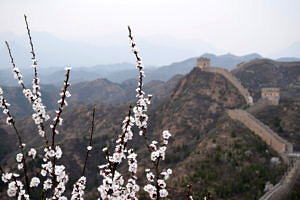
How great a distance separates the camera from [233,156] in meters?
43.9

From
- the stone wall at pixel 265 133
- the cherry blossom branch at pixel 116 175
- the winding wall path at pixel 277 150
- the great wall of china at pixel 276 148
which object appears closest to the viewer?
the cherry blossom branch at pixel 116 175

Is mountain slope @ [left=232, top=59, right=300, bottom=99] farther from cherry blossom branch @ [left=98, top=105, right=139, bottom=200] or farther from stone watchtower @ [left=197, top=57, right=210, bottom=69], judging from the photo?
cherry blossom branch @ [left=98, top=105, right=139, bottom=200]

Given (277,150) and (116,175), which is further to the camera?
(277,150)

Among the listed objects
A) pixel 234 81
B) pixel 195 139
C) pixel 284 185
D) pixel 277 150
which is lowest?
pixel 195 139

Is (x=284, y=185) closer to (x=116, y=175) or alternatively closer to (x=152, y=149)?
(x=152, y=149)

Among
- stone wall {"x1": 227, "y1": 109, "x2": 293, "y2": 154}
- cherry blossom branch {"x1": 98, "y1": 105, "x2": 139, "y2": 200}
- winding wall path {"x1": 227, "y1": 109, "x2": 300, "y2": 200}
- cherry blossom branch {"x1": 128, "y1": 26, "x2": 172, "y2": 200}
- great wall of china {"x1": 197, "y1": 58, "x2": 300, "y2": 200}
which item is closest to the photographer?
cherry blossom branch {"x1": 98, "y1": 105, "x2": 139, "y2": 200}

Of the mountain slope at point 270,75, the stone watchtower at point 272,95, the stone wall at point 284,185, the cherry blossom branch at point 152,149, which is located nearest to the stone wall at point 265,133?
the stone wall at point 284,185

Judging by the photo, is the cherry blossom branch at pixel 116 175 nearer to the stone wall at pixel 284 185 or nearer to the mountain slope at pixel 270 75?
the stone wall at pixel 284 185

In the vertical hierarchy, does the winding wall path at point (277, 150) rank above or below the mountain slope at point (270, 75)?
below

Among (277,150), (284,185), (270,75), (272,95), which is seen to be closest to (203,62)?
(272,95)

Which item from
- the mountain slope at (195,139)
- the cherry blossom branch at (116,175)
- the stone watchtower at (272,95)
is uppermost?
the cherry blossom branch at (116,175)

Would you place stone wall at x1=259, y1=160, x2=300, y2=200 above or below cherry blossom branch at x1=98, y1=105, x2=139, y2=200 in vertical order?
below

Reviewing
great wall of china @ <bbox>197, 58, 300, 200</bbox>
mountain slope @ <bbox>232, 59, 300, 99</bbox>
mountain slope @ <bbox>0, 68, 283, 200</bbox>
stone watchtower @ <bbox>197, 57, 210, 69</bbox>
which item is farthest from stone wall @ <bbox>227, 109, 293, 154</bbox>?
mountain slope @ <bbox>232, 59, 300, 99</bbox>

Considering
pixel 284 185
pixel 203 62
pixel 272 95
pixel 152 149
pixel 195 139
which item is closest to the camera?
→ pixel 152 149
